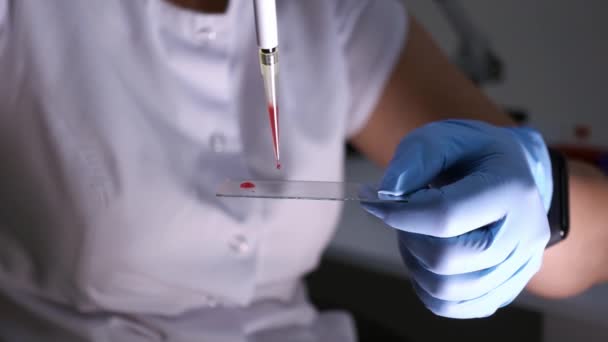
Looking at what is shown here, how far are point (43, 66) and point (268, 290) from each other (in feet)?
1.24

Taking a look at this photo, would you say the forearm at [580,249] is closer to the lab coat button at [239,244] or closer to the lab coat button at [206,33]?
the lab coat button at [239,244]

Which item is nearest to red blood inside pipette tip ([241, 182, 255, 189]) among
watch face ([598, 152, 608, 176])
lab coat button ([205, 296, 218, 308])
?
lab coat button ([205, 296, 218, 308])

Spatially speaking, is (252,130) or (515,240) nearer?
(515,240)

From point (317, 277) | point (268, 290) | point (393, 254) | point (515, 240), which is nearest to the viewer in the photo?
point (515, 240)

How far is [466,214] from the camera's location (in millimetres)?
383

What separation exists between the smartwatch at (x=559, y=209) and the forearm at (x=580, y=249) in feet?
0.20

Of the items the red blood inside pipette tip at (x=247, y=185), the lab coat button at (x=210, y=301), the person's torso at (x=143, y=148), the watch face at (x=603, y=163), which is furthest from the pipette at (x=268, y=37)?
the watch face at (x=603, y=163)

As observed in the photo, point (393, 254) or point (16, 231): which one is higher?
point (16, 231)

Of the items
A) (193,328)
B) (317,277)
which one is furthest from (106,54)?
(317,277)

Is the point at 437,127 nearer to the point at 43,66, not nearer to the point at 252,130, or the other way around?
Answer: the point at 252,130

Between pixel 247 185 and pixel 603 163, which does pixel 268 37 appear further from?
pixel 603 163

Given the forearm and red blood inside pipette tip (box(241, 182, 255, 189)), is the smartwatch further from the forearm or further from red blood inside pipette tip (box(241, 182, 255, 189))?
red blood inside pipette tip (box(241, 182, 255, 189))

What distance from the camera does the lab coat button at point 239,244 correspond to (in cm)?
55

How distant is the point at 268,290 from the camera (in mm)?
641
